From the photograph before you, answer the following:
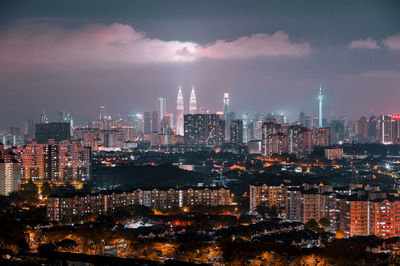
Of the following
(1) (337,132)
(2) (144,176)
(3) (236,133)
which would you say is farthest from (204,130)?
(2) (144,176)

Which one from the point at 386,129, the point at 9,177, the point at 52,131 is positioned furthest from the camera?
the point at 386,129

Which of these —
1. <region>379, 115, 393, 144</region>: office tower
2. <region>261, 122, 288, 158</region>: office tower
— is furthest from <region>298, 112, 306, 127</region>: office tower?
<region>261, 122, 288, 158</region>: office tower

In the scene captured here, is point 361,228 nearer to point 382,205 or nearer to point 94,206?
point 382,205

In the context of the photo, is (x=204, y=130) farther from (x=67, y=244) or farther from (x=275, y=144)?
(x=67, y=244)

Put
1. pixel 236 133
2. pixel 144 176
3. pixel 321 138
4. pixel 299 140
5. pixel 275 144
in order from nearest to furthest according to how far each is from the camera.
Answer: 1. pixel 144 176
2. pixel 275 144
3. pixel 299 140
4. pixel 321 138
5. pixel 236 133

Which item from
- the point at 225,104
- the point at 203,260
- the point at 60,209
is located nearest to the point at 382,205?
the point at 203,260

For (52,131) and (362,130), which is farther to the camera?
(362,130)

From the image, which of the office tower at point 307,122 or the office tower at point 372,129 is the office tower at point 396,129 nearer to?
the office tower at point 372,129
